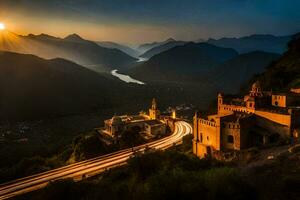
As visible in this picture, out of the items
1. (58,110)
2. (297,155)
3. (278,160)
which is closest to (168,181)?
(278,160)

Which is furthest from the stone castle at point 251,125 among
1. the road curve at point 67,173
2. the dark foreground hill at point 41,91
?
the dark foreground hill at point 41,91

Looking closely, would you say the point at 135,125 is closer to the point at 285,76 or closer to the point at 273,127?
the point at 285,76

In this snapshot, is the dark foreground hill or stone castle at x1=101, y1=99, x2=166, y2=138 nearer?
stone castle at x1=101, y1=99, x2=166, y2=138

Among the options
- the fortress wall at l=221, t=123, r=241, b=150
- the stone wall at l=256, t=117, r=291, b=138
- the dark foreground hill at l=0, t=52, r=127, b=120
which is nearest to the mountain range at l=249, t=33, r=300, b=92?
the stone wall at l=256, t=117, r=291, b=138

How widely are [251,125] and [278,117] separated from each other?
311 cm

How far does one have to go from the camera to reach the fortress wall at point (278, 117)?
107 ft

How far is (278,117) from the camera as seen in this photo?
33.8 metres

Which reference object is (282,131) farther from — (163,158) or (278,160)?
(163,158)

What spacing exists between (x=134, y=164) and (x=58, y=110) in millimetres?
111198

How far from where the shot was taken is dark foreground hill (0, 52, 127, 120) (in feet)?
436

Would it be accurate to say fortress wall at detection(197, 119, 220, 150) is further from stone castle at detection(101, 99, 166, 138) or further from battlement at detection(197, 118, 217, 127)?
stone castle at detection(101, 99, 166, 138)

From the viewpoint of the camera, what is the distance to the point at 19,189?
35.4m

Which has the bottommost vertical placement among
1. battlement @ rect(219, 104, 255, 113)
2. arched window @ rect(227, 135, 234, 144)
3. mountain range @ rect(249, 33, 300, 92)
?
arched window @ rect(227, 135, 234, 144)

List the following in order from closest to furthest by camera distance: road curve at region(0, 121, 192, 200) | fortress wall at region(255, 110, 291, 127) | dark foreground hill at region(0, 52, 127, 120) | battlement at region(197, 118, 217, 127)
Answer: fortress wall at region(255, 110, 291, 127) < road curve at region(0, 121, 192, 200) < battlement at region(197, 118, 217, 127) < dark foreground hill at region(0, 52, 127, 120)
